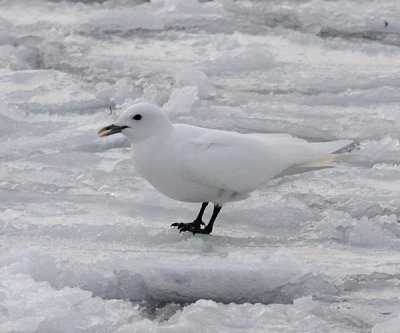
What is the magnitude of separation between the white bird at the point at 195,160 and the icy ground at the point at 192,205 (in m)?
0.17

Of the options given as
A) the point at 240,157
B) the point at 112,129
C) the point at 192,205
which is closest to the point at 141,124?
the point at 112,129

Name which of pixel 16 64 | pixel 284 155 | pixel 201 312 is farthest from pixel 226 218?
pixel 16 64

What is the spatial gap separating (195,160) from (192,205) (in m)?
0.64

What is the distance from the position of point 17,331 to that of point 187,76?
10.6ft

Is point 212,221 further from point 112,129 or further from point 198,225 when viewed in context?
point 112,129

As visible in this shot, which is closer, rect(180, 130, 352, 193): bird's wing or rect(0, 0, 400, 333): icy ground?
rect(0, 0, 400, 333): icy ground

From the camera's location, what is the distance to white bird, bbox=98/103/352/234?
3957 mm

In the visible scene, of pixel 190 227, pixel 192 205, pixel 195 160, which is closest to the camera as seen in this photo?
pixel 195 160

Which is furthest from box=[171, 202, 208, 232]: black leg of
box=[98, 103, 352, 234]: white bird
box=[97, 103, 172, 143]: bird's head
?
box=[97, 103, 172, 143]: bird's head

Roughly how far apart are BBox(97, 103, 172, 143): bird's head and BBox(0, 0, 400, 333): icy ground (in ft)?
1.20

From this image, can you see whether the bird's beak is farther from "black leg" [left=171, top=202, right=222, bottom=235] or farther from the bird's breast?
"black leg" [left=171, top=202, right=222, bottom=235]

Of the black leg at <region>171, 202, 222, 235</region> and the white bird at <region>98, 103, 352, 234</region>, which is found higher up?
the white bird at <region>98, 103, 352, 234</region>

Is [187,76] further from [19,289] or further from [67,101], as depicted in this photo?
[19,289]

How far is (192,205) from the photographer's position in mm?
4543
